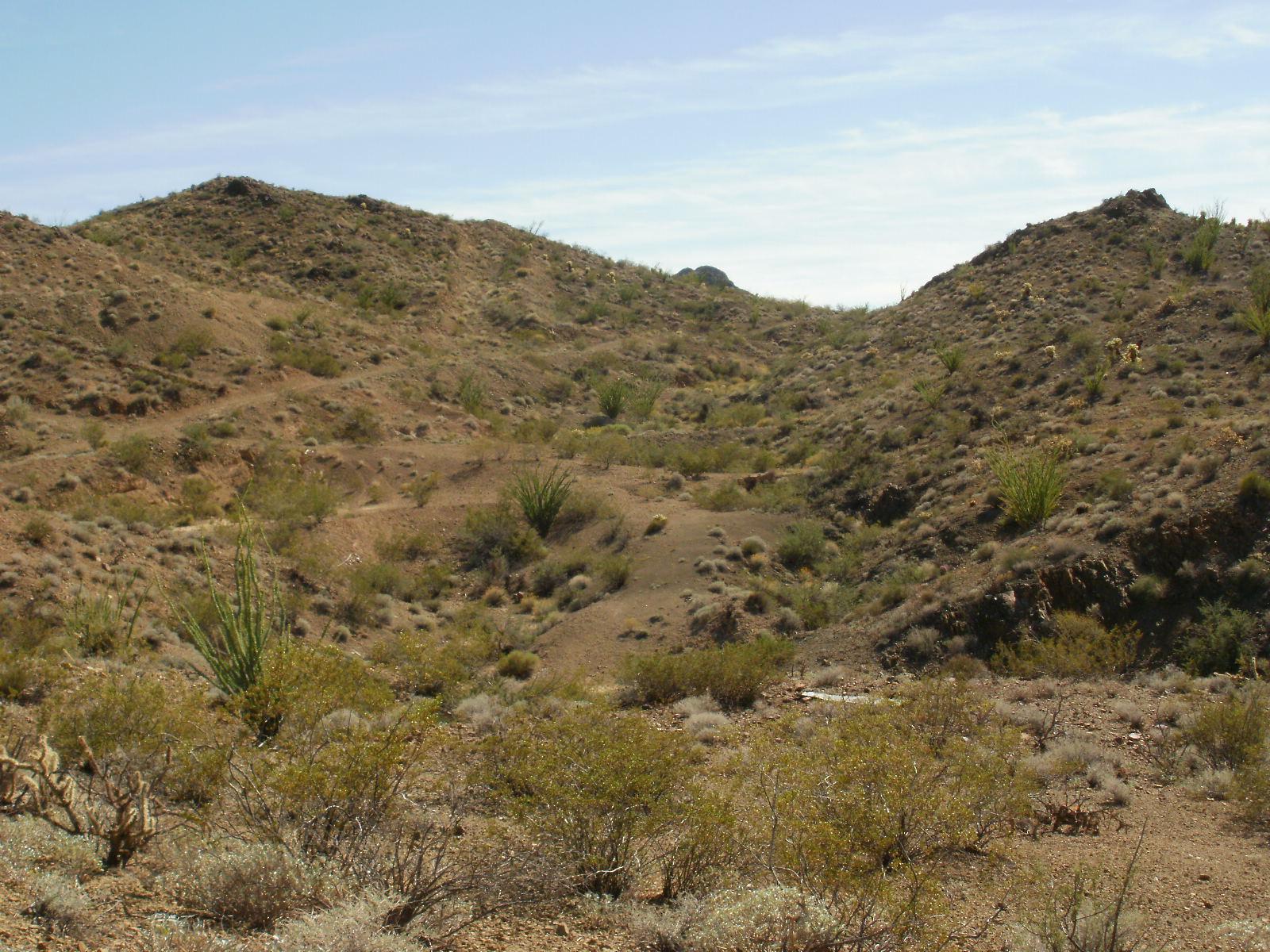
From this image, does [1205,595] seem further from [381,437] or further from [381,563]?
[381,437]

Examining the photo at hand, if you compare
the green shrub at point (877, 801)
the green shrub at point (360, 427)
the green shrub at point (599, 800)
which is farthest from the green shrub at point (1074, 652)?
the green shrub at point (360, 427)

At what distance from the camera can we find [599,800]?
786cm

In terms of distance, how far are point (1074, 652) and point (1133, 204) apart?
34.4 meters

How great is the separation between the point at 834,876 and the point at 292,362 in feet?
116

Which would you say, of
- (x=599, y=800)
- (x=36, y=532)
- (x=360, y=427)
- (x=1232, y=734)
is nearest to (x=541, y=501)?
(x=360, y=427)

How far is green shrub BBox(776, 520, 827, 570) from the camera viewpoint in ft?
78.1

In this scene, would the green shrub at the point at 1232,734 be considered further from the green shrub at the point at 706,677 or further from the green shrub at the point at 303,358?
the green shrub at the point at 303,358

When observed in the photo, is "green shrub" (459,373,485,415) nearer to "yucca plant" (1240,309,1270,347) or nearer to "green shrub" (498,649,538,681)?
"green shrub" (498,649,538,681)

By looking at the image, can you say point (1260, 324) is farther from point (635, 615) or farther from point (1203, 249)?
point (635, 615)

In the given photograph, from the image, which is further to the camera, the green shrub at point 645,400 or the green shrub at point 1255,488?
the green shrub at point 645,400

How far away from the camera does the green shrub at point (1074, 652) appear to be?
14805mm

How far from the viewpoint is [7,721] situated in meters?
10.4

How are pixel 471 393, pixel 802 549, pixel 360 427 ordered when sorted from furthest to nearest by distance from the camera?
1. pixel 471 393
2. pixel 360 427
3. pixel 802 549

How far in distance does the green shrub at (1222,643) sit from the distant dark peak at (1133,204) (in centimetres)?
3211
